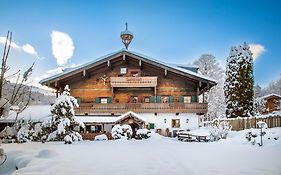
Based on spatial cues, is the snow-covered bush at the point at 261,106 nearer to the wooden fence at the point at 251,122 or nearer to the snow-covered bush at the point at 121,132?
the wooden fence at the point at 251,122

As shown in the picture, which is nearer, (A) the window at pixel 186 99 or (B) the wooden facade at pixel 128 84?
(B) the wooden facade at pixel 128 84

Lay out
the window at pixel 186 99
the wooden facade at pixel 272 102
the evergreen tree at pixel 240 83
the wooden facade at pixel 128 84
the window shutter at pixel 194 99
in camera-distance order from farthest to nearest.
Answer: the wooden facade at pixel 272 102, the window at pixel 186 99, the window shutter at pixel 194 99, the evergreen tree at pixel 240 83, the wooden facade at pixel 128 84

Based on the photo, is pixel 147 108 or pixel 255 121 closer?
pixel 255 121

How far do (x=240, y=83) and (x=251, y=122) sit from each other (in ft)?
27.1

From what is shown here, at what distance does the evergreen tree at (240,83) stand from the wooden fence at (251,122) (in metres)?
4.33

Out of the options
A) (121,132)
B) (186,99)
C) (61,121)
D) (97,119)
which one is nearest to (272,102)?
(186,99)

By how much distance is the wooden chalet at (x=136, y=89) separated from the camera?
88.2 feet

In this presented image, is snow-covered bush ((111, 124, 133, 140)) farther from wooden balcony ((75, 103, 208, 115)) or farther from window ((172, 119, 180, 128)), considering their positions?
window ((172, 119, 180, 128))

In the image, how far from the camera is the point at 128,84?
2708 centimetres

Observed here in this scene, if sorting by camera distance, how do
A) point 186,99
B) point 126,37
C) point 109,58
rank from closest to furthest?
point 109,58, point 186,99, point 126,37

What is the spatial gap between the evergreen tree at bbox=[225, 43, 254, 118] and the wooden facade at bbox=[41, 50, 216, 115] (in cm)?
266

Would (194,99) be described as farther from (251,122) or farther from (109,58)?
(109,58)

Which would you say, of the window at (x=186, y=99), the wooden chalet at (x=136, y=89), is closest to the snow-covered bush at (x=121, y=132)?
the wooden chalet at (x=136, y=89)

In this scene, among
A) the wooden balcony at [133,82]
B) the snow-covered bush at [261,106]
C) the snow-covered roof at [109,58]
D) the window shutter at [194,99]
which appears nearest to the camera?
the snow-covered roof at [109,58]
